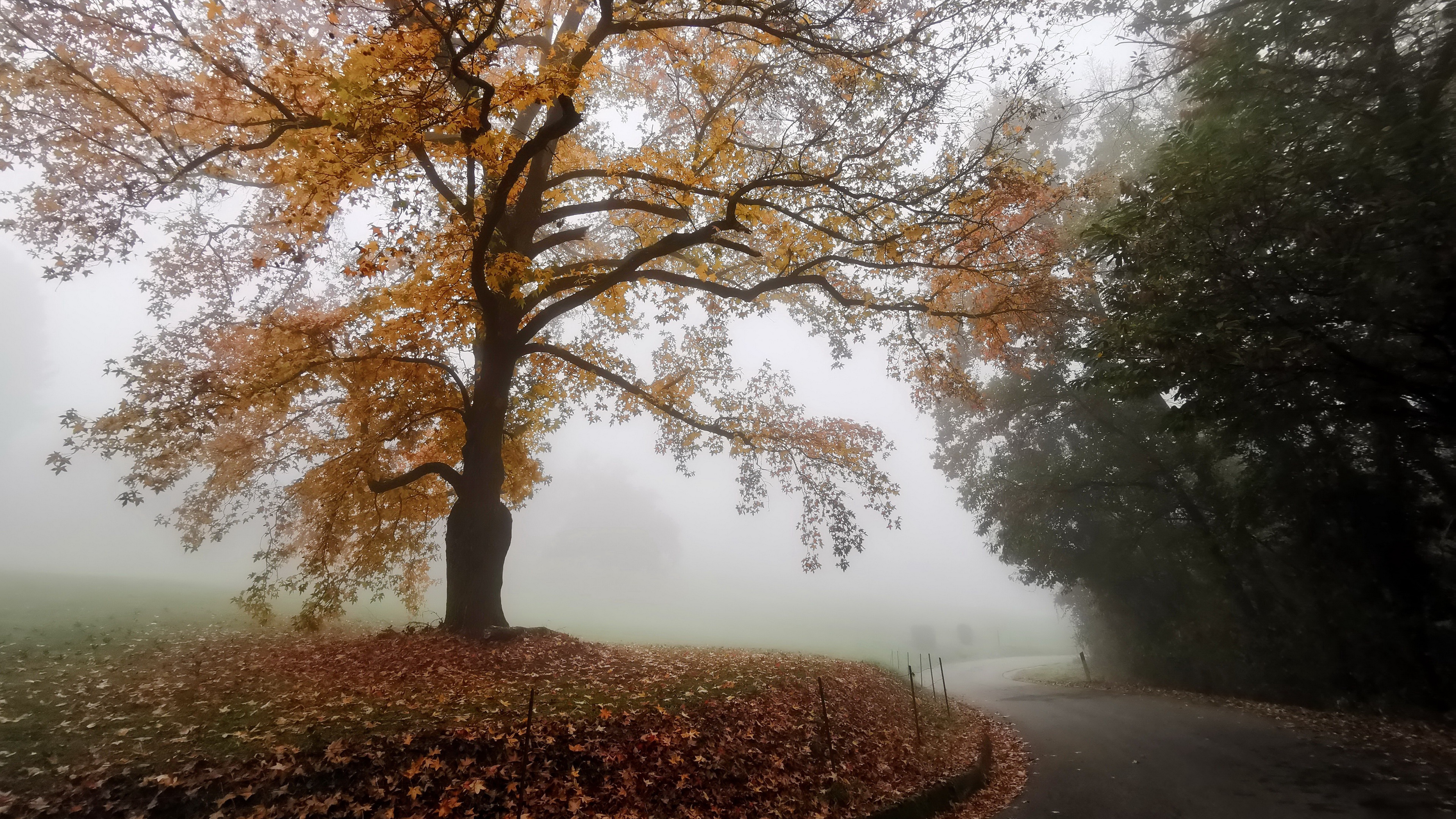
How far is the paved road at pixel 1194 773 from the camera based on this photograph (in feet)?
21.3

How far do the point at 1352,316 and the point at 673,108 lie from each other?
1273 cm

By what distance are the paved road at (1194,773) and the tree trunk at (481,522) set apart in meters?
8.60

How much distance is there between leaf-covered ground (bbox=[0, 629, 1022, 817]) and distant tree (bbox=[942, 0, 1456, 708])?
8135 mm

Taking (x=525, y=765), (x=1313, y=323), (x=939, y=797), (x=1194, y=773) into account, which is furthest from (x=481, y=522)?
(x=1313, y=323)

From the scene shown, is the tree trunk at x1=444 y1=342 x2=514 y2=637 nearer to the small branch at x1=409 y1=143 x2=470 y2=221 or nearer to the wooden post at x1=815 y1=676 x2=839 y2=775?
the small branch at x1=409 y1=143 x2=470 y2=221

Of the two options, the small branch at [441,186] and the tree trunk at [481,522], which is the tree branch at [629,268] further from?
the small branch at [441,186]

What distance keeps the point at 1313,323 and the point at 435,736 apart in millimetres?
13742

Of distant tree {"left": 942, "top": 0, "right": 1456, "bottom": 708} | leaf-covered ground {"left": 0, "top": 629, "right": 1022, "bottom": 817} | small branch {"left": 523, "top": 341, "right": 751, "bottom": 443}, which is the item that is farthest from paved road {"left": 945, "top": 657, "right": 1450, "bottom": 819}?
small branch {"left": 523, "top": 341, "right": 751, "bottom": 443}

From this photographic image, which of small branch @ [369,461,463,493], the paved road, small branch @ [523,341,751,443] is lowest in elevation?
the paved road

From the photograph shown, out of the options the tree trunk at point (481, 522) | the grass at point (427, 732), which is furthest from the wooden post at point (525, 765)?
the tree trunk at point (481, 522)

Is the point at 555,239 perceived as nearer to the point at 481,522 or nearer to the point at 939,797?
the point at 481,522

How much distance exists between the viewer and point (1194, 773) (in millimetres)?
7844

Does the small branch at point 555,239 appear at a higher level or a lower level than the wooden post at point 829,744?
higher

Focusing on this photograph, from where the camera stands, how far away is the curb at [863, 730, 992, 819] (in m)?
6.61
